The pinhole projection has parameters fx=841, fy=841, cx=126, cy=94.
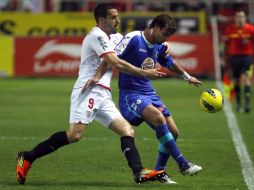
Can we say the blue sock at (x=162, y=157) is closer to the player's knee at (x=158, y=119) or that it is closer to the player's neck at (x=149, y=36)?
the player's knee at (x=158, y=119)

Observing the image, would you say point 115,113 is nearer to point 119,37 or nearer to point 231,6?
point 119,37

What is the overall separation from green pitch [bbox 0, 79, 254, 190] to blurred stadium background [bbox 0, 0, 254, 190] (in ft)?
0.05

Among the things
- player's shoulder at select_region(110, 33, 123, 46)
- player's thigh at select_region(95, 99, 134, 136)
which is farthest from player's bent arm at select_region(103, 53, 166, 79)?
player's shoulder at select_region(110, 33, 123, 46)

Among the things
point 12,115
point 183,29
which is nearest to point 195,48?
point 183,29

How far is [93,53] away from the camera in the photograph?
9.55 metres

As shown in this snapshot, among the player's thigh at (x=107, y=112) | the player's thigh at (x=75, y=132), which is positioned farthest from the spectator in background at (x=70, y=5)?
the player's thigh at (x=75, y=132)

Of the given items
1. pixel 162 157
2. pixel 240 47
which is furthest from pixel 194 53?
pixel 162 157

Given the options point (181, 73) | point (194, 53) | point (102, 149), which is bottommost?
point (194, 53)

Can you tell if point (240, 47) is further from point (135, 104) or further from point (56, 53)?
point (135, 104)

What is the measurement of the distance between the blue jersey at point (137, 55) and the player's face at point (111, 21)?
41cm

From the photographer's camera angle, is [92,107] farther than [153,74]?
Yes

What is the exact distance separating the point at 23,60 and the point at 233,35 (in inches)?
438

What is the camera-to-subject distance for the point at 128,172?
1063 centimetres

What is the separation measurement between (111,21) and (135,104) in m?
1.07
